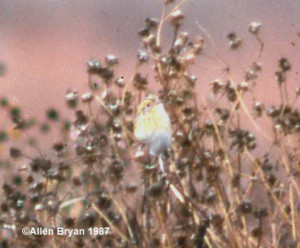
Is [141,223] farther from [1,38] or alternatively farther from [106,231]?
[1,38]

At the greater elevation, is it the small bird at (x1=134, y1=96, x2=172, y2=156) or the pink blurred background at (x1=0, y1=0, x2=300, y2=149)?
the pink blurred background at (x1=0, y1=0, x2=300, y2=149)

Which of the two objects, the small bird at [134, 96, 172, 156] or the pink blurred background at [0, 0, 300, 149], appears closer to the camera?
the small bird at [134, 96, 172, 156]

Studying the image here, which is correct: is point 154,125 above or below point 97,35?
below

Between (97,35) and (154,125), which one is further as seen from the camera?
(97,35)

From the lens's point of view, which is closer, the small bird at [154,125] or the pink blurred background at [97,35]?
the small bird at [154,125]

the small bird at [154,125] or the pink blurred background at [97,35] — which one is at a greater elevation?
the pink blurred background at [97,35]
